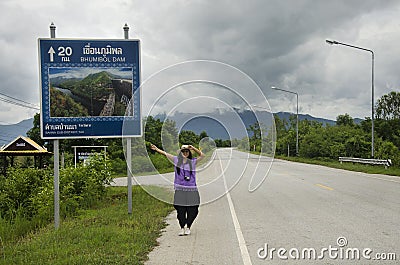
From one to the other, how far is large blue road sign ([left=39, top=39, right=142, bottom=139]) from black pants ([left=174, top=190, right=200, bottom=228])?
3050mm

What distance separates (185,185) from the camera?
9102 mm

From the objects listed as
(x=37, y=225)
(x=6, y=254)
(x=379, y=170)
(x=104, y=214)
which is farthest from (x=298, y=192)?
(x=379, y=170)

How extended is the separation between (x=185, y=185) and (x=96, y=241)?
77.9 inches

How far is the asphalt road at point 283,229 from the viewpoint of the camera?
722cm

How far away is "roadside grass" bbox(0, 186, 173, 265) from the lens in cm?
710

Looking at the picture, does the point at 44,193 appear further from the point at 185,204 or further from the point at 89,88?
the point at 185,204

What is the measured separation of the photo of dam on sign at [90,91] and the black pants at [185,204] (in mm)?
3379

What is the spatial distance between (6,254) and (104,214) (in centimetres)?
436

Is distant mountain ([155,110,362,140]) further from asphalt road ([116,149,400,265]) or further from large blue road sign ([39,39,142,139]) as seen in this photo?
large blue road sign ([39,39,142,139])

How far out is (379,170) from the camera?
95.3ft

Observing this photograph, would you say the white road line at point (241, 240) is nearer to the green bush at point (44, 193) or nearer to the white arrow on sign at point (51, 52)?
the green bush at point (44, 193)

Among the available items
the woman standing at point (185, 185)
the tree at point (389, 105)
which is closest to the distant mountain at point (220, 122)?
the woman standing at point (185, 185)

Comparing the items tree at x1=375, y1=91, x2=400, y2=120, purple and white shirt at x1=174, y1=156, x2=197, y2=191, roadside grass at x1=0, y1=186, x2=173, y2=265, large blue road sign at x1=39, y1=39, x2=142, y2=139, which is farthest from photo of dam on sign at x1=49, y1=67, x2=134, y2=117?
tree at x1=375, y1=91, x2=400, y2=120

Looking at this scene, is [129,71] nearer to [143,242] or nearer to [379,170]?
[143,242]
